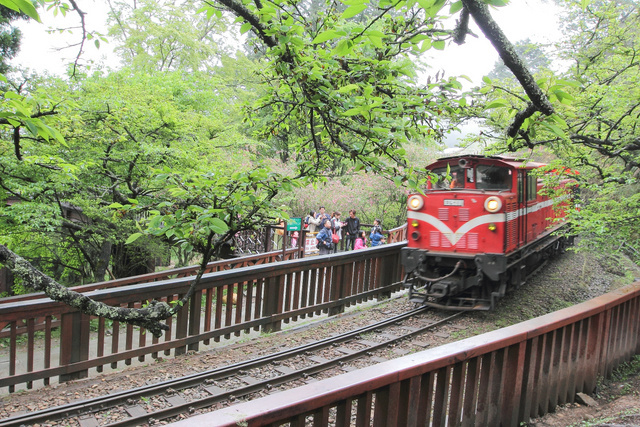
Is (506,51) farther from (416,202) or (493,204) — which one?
(416,202)

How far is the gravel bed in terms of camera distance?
4.64 m

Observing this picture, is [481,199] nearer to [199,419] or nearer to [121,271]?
[199,419]

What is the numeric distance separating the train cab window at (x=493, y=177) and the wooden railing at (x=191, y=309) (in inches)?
95.5

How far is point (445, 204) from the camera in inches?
348

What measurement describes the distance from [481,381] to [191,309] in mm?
4444

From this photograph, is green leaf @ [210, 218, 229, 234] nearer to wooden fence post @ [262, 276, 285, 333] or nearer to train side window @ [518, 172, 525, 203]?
wooden fence post @ [262, 276, 285, 333]

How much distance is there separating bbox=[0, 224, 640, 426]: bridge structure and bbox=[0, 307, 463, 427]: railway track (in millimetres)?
830

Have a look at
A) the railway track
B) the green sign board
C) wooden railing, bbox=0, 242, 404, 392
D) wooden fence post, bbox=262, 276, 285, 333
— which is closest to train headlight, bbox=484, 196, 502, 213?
wooden railing, bbox=0, 242, 404, 392

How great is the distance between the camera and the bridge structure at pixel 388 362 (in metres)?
2.11

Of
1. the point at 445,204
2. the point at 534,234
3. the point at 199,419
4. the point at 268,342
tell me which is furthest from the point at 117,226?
the point at 534,234

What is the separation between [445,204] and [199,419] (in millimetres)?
7875

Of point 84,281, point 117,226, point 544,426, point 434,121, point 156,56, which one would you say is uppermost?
point 156,56

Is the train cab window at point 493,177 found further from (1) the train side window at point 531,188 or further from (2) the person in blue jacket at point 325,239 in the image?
(2) the person in blue jacket at point 325,239

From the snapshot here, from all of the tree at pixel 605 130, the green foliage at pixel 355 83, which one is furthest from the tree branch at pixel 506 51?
the tree at pixel 605 130
